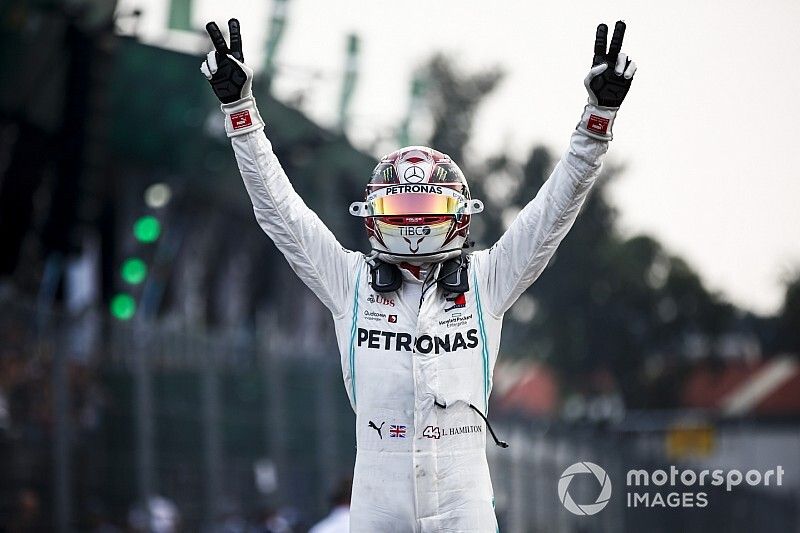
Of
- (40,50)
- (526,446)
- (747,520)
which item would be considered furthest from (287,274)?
(747,520)

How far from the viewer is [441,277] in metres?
7.09

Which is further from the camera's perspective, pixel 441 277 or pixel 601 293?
pixel 601 293

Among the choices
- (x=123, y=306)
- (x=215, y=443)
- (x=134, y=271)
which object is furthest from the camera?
(x=215, y=443)

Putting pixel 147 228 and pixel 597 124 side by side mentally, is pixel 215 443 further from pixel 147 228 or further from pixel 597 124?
pixel 597 124

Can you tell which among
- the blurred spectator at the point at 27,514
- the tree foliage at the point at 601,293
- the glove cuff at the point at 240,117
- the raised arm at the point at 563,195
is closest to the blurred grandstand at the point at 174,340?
the blurred spectator at the point at 27,514

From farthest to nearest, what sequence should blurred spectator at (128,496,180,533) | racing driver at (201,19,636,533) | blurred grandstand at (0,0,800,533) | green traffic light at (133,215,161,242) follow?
green traffic light at (133,215,161,242) < blurred spectator at (128,496,180,533) < blurred grandstand at (0,0,800,533) < racing driver at (201,19,636,533)

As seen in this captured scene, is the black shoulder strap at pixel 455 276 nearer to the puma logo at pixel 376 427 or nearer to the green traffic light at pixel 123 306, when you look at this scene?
the puma logo at pixel 376 427

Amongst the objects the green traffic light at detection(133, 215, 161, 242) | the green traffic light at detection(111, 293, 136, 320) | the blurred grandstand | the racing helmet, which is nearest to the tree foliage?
the blurred grandstand

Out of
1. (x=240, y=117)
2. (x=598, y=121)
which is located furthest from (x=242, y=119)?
(x=598, y=121)

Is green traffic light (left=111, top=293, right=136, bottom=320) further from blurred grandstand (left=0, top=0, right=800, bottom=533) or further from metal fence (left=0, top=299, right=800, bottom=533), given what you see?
metal fence (left=0, top=299, right=800, bottom=533)

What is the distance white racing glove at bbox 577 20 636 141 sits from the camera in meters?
6.62

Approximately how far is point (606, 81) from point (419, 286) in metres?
1.21

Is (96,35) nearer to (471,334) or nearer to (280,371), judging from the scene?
(280,371)

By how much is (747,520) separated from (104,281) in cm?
956
